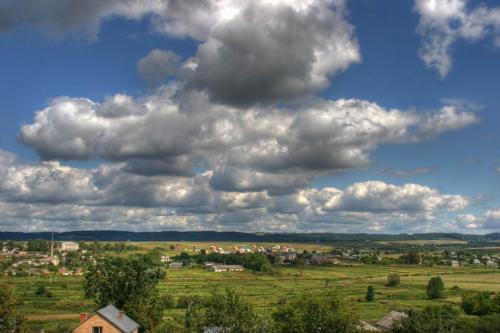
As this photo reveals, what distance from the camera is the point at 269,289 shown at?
147 metres

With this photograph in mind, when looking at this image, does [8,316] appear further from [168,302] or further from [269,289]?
[269,289]

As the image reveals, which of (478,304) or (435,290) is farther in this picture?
(435,290)

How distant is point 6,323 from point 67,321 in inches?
1611

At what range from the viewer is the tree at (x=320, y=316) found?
56.8 metres

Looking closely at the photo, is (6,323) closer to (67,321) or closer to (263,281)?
(67,321)

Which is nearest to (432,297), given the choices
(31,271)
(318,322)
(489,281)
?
(489,281)

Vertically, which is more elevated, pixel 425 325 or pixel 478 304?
pixel 425 325

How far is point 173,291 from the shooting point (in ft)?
450

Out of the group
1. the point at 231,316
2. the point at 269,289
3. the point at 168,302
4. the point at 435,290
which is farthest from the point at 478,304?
the point at 231,316

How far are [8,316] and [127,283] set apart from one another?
19874 millimetres

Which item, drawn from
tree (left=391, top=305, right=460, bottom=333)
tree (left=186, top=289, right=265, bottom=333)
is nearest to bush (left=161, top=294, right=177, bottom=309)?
tree (left=391, top=305, right=460, bottom=333)

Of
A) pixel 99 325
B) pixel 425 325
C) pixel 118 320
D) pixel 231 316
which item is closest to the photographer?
pixel 231 316

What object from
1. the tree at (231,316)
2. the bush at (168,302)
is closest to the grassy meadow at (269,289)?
the bush at (168,302)

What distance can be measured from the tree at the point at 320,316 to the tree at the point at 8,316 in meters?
28.0
